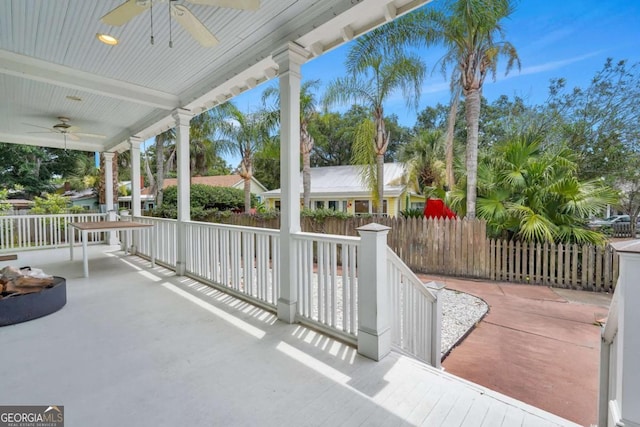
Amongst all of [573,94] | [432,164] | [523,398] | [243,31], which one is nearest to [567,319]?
[523,398]

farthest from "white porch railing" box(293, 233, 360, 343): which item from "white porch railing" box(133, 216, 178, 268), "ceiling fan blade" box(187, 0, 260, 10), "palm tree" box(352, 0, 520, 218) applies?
"palm tree" box(352, 0, 520, 218)

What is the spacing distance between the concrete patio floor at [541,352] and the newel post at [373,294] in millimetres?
1202

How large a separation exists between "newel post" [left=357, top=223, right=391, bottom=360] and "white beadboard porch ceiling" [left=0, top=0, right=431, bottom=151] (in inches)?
76.3

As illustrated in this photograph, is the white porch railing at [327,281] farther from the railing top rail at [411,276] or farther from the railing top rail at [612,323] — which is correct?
the railing top rail at [612,323]

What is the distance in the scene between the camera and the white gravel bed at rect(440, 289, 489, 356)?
3.70 metres

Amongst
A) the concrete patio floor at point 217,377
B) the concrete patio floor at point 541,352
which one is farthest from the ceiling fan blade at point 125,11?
the concrete patio floor at point 541,352

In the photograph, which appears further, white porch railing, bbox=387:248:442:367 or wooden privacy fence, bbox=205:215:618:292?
wooden privacy fence, bbox=205:215:618:292

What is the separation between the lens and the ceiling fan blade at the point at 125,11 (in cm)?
212

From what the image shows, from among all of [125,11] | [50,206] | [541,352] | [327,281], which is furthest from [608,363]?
[50,206]

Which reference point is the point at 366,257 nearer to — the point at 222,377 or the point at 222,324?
the point at 222,377

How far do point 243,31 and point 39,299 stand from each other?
361 cm

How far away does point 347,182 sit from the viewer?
50.2 feet

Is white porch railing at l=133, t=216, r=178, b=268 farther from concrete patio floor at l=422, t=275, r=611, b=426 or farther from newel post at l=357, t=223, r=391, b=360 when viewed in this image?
concrete patio floor at l=422, t=275, r=611, b=426

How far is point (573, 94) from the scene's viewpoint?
44.4 ft
